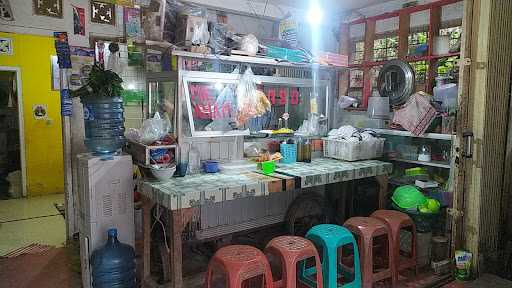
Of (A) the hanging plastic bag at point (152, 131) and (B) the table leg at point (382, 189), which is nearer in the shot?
(A) the hanging plastic bag at point (152, 131)

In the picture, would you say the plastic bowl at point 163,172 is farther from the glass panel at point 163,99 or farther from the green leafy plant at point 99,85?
the green leafy plant at point 99,85

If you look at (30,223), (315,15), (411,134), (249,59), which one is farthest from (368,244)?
(30,223)

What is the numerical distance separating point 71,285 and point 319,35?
390 cm

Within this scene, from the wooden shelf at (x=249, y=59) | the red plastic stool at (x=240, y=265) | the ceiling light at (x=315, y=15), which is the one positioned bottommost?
the red plastic stool at (x=240, y=265)

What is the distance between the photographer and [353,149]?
3.71 meters

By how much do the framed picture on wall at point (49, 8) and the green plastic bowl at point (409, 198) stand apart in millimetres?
4026

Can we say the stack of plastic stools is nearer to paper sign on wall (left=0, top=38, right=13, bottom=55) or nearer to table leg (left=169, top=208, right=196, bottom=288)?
table leg (left=169, top=208, right=196, bottom=288)

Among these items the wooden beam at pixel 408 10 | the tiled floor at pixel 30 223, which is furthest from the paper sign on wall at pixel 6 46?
the wooden beam at pixel 408 10

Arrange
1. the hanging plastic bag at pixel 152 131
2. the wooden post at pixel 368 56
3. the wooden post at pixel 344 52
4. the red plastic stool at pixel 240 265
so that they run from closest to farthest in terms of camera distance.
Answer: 1. the red plastic stool at pixel 240 265
2. the hanging plastic bag at pixel 152 131
3. the wooden post at pixel 368 56
4. the wooden post at pixel 344 52

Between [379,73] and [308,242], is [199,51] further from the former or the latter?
[379,73]

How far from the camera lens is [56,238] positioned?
417cm

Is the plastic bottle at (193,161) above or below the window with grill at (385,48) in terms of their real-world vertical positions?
below

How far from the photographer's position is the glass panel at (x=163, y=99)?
322 cm

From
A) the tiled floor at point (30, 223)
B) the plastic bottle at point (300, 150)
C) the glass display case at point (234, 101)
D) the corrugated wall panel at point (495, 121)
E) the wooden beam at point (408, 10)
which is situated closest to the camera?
the corrugated wall panel at point (495, 121)
